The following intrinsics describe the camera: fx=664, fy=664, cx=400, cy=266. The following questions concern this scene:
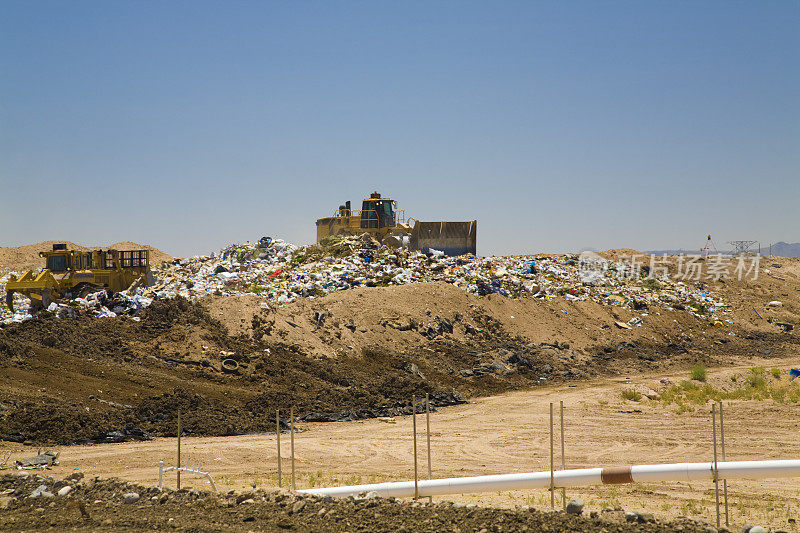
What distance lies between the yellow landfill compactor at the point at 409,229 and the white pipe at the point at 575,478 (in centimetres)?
2275

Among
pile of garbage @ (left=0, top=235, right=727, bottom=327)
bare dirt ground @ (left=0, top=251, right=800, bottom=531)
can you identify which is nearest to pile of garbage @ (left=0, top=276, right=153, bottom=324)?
pile of garbage @ (left=0, top=235, right=727, bottom=327)

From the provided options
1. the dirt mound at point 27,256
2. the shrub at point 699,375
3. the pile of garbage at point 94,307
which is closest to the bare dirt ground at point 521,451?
the shrub at point 699,375

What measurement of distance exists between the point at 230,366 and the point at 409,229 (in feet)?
51.4

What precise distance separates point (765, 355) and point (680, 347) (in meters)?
3.36

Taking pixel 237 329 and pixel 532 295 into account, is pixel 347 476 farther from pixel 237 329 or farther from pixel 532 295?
pixel 532 295

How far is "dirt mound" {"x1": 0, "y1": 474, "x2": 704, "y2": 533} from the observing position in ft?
22.8

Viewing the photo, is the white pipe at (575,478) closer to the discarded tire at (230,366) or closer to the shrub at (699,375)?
the discarded tire at (230,366)

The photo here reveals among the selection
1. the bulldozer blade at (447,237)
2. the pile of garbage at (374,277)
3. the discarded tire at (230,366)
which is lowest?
the discarded tire at (230,366)

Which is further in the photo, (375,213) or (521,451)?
(375,213)

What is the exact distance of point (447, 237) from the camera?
31547 millimetres

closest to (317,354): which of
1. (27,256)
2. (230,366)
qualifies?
(230,366)

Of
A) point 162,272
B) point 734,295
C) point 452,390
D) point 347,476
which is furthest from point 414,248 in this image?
point 347,476

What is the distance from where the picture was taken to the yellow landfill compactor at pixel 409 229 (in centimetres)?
3117

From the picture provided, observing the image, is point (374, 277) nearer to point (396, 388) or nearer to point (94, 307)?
point (396, 388)
